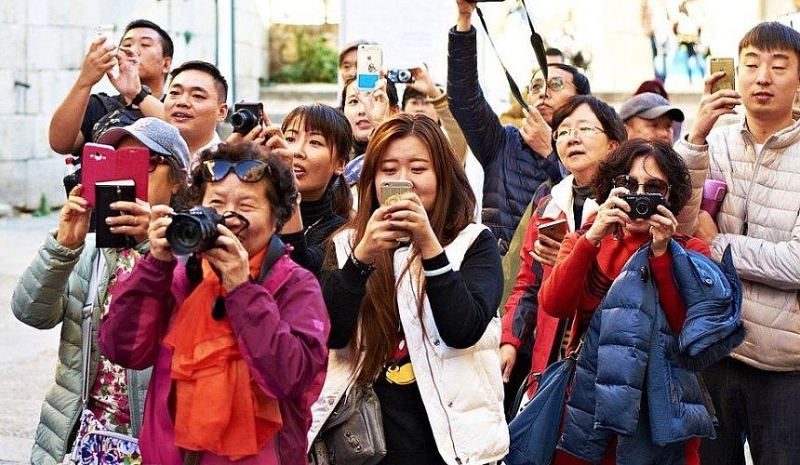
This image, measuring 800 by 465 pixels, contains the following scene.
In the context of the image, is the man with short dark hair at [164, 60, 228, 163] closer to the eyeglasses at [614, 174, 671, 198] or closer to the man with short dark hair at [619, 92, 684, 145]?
the eyeglasses at [614, 174, 671, 198]

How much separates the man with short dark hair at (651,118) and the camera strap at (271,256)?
11.1 feet

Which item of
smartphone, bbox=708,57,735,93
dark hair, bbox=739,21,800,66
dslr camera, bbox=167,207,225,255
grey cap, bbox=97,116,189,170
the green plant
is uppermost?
the green plant

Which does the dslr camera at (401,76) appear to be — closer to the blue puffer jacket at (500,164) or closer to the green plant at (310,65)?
the blue puffer jacket at (500,164)

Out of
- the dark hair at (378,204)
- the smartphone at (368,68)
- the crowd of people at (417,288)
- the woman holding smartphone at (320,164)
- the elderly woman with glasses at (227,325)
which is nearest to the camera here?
the elderly woman with glasses at (227,325)

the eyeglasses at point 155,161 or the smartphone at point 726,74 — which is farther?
the smartphone at point 726,74

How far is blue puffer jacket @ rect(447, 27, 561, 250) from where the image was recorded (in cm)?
647

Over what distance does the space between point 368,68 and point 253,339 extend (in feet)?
11.1

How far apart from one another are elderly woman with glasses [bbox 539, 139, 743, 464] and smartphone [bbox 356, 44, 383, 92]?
2014 millimetres

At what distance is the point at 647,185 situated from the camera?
191 inches

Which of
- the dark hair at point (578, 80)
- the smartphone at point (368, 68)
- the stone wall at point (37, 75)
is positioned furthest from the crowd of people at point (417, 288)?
the stone wall at point (37, 75)

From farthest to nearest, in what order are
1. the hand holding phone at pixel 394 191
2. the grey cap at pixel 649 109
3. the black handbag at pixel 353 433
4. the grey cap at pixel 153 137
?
the grey cap at pixel 649 109, the grey cap at pixel 153 137, the black handbag at pixel 353 433, the hand holding phone at pixel 394 191

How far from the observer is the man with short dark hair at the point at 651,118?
680 centimetres

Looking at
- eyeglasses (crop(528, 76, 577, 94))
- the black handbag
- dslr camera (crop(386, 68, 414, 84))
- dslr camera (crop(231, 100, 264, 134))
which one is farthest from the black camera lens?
eyeglasses (crop(528, 76, 577, 94))

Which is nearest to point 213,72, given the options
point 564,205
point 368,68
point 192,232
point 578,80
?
point 368,68
